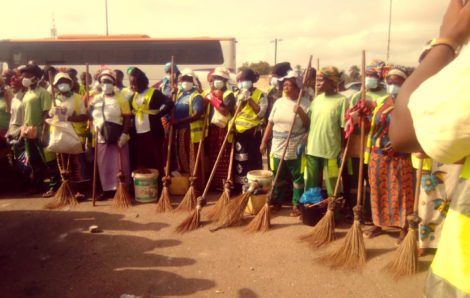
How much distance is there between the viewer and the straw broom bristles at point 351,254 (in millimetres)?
4035

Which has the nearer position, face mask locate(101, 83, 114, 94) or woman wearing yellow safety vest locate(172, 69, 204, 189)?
face mask locate(101, 83, 114, 94)

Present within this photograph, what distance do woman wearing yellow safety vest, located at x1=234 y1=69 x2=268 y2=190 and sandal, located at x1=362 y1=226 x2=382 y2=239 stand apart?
213 cm

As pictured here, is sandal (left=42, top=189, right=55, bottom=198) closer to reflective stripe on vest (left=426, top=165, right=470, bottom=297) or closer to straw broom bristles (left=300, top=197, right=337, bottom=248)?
straw broom bristles (left=300, top=197, right=337, bottom=248)

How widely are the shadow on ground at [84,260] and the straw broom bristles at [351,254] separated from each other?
1298 mm

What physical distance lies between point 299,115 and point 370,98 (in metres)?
0.93

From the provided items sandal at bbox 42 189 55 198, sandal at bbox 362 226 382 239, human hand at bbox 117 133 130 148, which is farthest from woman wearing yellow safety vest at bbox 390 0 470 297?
sandal at bbox 42 189 55 198

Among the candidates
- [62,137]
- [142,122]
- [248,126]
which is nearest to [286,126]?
[248,126]

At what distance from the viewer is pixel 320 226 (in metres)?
4.62

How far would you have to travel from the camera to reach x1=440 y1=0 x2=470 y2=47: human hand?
993mm

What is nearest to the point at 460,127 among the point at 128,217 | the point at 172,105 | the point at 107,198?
the point at 128,217

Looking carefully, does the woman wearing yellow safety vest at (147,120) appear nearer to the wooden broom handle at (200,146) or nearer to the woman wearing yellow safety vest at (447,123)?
the wooden broom handle at (200,146)

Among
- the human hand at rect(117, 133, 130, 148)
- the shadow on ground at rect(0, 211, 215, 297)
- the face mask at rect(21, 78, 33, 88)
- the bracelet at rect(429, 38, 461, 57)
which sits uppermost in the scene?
the face mask at rect(21, 78, 33, 88)

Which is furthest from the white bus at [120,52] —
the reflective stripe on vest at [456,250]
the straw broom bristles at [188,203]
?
the reflective stripe on vest at [456,250]

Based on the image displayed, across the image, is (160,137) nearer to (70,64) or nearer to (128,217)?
(128,217)
